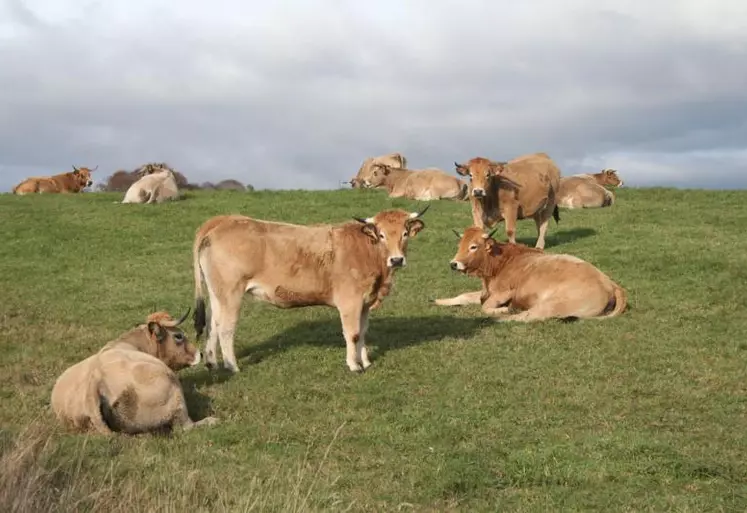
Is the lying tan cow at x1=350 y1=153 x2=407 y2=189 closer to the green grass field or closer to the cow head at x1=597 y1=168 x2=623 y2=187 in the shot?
the cow head at x1=597 y1=168 x2=623 y2=187

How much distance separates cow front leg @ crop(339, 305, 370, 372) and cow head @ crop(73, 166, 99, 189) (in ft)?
88.8

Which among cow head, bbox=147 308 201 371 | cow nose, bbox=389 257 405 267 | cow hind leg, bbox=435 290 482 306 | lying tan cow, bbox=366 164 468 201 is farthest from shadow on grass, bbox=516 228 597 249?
cow head, bbox=147 308 201 371

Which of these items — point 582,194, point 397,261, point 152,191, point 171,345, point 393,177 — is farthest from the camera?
point 393,177

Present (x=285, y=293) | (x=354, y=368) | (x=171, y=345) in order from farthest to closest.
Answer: (x=285, y=293)
(x=354, y=368)
(x=171, y=345)

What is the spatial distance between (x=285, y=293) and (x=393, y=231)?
172cm

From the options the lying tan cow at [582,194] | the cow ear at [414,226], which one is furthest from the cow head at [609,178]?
the cow ear at [414,226]

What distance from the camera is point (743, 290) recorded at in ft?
49.4

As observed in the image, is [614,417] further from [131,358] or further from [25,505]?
[25,505]

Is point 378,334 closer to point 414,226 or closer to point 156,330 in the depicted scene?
point 414,226

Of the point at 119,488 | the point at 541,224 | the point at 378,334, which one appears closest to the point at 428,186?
the point at 541,224

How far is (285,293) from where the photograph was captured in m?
11.5

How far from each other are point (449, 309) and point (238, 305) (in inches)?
197

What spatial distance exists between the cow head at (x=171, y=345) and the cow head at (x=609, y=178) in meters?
28.7

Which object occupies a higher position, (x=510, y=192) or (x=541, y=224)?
(x=510, y=192)
